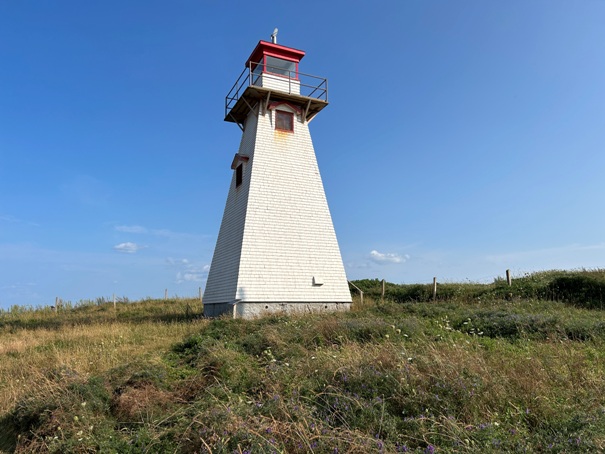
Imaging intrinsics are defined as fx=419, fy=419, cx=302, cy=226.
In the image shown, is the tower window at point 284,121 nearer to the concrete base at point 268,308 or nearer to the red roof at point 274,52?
the red roof at point 274,52

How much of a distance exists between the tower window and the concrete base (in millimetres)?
8657

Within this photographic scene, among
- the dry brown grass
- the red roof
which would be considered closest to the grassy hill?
the dry brown grass

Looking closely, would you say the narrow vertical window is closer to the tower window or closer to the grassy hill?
the tower window

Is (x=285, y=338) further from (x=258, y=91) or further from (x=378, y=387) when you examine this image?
(x=258, y=91)

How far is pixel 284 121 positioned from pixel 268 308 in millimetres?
9279

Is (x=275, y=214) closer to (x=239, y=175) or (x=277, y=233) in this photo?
(x=277, y=233)

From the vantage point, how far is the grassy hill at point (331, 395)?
482cm

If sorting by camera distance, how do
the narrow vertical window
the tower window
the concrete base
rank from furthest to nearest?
the tower window, the narrow vertical window, the concrete base

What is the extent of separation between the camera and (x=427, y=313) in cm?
1552

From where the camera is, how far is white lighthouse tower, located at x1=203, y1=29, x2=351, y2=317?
18.0 meters

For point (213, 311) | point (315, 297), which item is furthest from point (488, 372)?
point (213, 311)

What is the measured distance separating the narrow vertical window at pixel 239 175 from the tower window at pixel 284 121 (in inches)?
106

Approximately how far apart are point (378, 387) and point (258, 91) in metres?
16.6

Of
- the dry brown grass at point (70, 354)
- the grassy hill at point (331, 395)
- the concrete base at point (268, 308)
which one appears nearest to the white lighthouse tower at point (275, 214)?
the concrete base at point (268, 308)
